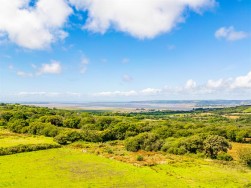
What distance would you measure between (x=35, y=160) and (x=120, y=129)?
46.6 m

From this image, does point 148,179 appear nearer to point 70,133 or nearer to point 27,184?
point 27,184

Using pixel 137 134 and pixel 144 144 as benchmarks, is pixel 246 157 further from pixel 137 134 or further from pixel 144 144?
pixel 137 134

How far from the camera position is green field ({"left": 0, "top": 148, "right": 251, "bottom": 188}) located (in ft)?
168

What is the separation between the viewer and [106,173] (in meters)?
57.8

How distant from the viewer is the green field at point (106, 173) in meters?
51.3

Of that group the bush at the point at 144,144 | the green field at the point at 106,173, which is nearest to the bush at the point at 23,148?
the green field at the point at 106,173

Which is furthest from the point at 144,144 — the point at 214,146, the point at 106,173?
the point at 106,173

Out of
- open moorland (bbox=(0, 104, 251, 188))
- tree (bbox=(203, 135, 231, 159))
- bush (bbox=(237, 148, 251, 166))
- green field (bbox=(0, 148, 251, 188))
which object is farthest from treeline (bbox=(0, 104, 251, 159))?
green field (bbox=(0, 148, 251, 188))

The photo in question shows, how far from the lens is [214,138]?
79188mm

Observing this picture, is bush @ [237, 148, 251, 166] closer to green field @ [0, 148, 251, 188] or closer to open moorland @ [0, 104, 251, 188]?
open moorland @ [0, 104, 251, 188]

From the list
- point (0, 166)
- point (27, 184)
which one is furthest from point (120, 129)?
point (27, 184)

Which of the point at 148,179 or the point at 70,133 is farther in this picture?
the point at 70,133

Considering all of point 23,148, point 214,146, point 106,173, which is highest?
point 214,146

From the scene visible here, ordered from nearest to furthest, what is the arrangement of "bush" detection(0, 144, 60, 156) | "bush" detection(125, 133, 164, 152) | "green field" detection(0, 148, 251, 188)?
"green field" detection(0, 148, 251, 188)
"bush" detection(0, 144, 60, 156)
"bush" detection(125, 133, 164, 152)
